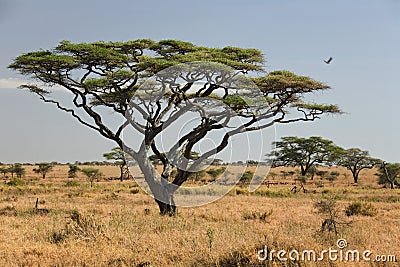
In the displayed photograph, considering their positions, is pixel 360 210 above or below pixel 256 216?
above

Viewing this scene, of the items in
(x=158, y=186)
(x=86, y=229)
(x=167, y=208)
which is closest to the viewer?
(x=86, y=229)

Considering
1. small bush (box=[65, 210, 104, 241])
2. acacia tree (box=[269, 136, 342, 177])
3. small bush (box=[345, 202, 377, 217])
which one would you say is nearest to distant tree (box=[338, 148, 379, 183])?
acacia tree (box=[269, 136, 342, 177])

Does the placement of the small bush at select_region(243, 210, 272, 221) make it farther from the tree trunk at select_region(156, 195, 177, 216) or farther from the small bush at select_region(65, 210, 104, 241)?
the small bush at select_region(65, 210, 104, 241)

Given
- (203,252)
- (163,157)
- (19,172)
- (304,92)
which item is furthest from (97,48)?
(19,172)

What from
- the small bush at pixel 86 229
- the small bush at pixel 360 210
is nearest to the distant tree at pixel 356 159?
the small bush at pixel 360 210

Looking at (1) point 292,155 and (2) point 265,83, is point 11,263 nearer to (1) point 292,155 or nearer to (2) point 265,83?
(2) point 265,83

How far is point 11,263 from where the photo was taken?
27.2 ft

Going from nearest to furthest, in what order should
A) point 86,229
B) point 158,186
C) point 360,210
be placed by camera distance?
point 86,229
point 158,186
point 360,210

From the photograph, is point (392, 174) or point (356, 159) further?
point (356, 159)

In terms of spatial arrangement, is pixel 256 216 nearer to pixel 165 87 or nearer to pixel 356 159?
pixel 165 87

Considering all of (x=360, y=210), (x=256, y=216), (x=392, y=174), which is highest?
(x=392, y=174)

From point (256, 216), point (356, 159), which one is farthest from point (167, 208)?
point (356, 159)

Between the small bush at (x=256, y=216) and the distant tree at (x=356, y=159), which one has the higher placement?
the distant tree at (x=356, y=159)

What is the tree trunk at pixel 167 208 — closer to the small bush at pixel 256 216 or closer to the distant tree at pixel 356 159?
the small bush at pixel 256 216
